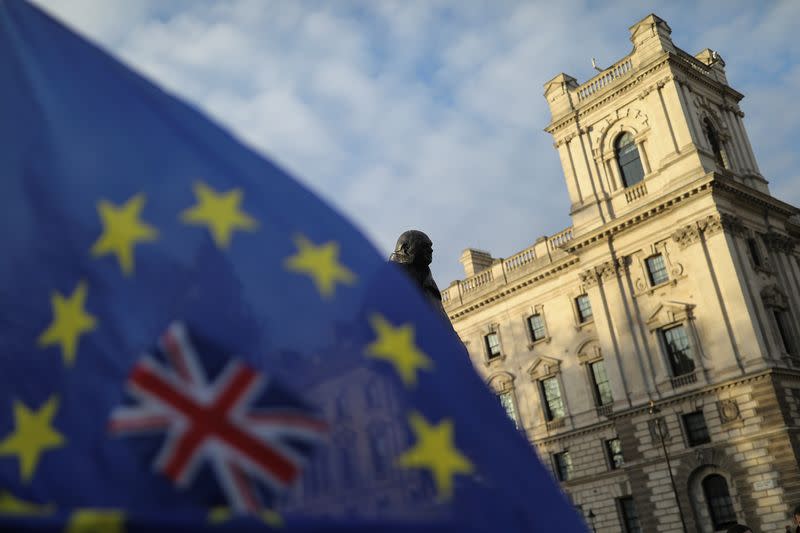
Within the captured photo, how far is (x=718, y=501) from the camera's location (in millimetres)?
35656

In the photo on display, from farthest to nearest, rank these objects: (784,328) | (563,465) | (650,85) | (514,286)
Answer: (514,286) < (563,465) < (650,85) < (784,328)

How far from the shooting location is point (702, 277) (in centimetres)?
3631

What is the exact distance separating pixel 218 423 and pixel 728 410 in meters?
36.8

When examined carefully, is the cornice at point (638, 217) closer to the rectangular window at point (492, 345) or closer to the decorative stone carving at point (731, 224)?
Answer: the decorative stone carving at point (731, 224)

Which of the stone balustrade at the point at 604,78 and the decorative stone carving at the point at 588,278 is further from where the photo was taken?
the stone balustrade at the point at 604,78

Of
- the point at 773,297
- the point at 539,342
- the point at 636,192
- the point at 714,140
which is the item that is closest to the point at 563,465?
the point at 539,342

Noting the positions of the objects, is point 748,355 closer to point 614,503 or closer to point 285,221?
point 614,503

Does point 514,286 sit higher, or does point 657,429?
point 514,286

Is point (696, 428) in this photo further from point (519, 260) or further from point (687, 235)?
point (519, 260)

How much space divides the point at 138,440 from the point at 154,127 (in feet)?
3.38

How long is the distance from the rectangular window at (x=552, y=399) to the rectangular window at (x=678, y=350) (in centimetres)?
740

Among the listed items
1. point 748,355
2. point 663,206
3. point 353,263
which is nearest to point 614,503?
point 748,355

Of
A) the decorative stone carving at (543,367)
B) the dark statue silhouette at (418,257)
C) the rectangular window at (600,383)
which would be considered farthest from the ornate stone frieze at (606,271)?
the dark statue silhouette at (418,257)

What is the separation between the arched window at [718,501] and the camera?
115 feet
